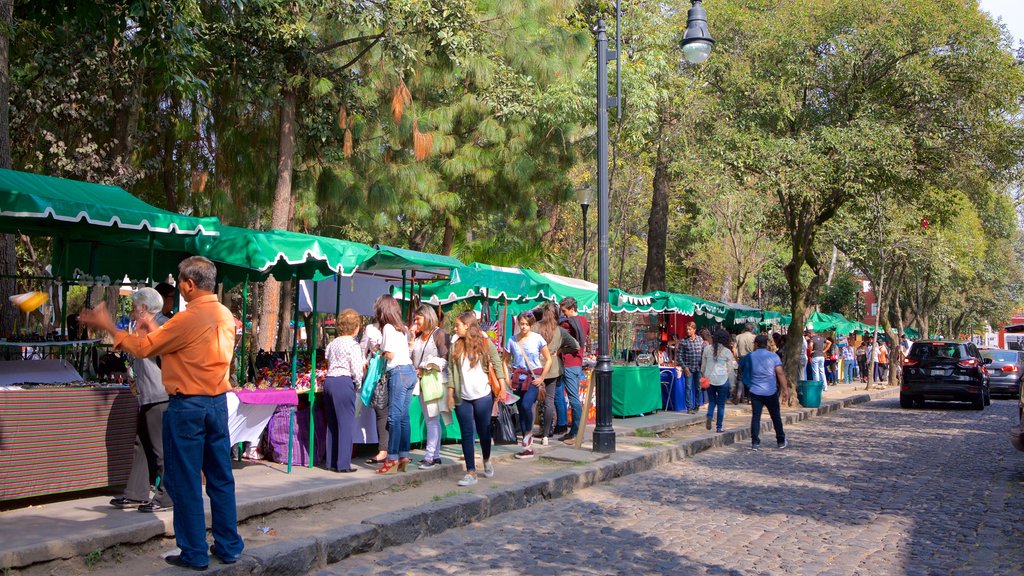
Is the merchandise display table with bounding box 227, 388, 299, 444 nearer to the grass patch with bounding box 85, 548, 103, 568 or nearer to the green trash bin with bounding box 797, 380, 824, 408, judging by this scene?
the grass patch with bounding box 85, 548, 103, 568

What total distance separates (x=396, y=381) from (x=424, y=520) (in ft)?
6.38

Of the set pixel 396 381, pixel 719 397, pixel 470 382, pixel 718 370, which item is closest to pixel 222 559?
pixel 396 381

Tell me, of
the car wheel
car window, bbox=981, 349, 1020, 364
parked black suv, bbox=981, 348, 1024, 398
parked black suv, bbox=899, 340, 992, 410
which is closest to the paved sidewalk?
parked black suv, bbox=899, 340, 992, 410

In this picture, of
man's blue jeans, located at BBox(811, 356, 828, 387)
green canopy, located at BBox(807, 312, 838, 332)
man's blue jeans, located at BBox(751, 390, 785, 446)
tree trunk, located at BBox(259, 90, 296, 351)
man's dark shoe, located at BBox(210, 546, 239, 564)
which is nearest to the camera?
man's dark shoe, located at BBox(210, 546, 239, 564)

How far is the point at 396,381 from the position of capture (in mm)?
8781

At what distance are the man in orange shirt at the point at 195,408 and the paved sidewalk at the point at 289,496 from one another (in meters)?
0.46

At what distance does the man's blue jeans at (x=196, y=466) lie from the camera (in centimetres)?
514

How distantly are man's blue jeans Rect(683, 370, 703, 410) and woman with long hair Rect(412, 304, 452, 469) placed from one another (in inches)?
355

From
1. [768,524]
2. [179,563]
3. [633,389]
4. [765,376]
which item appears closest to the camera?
[179,563]

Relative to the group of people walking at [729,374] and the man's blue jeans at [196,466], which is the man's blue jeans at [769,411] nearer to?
the group of people walking at [729,374]

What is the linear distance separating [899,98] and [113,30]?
53.3 ft

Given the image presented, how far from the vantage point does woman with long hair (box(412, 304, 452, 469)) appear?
29.7ft

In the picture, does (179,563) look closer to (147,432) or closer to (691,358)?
(147,432)

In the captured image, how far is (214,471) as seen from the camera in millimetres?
5305
